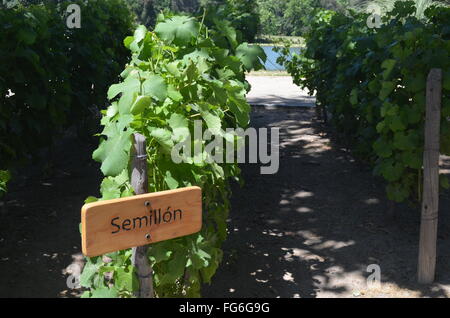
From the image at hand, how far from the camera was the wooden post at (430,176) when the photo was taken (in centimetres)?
453

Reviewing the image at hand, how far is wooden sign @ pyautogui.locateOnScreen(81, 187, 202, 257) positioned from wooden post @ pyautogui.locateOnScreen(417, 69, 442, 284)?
2482 mm

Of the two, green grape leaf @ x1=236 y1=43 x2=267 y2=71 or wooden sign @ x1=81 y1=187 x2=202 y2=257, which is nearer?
wooden sign @ x1=81 y1=187 x2=202 y2=257

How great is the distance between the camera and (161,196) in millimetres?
2545

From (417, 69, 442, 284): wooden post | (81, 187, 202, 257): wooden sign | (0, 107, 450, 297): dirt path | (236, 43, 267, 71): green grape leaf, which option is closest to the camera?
(81, 187, 202, 257): wooden sign

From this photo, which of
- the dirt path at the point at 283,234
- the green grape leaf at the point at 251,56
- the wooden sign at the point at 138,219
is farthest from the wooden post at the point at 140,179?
the green grape leaf at the point at 251,56

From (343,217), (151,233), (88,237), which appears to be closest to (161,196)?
(151,233)

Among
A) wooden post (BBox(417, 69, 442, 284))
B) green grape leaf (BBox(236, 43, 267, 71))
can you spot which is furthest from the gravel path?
wooden post (BBox(417, 69, 442, 284))

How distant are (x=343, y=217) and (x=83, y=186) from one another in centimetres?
300

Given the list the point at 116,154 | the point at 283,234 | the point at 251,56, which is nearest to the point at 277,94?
the point at 283,234

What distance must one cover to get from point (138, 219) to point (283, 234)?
3.52 meters

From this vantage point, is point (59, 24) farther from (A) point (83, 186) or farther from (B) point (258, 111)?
(B) point (258, 111)

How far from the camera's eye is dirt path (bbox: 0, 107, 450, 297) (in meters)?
4.75

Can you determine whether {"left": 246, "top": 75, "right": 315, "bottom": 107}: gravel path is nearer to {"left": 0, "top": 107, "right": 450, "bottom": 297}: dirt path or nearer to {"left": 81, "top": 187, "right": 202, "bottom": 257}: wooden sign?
{"left": 0, "top": 107, "right": 450, "bottom": 297}: dirt path

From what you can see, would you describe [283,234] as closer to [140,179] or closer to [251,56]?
[251,56]
